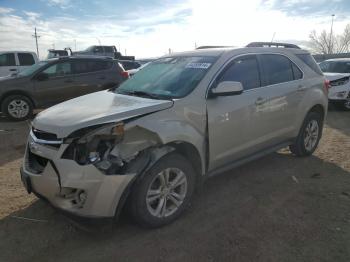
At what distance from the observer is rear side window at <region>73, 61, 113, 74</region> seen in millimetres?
10344

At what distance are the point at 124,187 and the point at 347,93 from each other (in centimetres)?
965

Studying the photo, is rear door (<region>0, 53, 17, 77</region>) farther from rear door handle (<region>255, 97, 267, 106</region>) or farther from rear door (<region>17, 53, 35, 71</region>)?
rear door handle (<region>255, 97, 267, 106</region>)

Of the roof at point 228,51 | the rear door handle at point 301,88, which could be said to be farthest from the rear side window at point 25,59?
the rear door handle at point 301,88

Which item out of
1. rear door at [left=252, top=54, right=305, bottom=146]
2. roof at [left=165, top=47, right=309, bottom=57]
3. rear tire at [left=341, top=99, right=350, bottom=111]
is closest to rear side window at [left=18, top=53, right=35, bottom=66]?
roof at [left=165, top=47, right=309, bottom=57]

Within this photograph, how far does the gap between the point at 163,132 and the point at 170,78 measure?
1.03 m

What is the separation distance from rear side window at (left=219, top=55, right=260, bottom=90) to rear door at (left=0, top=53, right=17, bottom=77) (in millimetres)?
11776

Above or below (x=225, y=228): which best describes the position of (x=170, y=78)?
above

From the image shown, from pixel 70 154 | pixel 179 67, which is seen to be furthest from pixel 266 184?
pixel 70 154

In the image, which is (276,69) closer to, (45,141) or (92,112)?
(92,112)

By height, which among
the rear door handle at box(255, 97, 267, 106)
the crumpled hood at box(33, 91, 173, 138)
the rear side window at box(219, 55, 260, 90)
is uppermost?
the rear side window at box(219, 55, 260, 90)

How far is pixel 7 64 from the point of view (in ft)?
45.1

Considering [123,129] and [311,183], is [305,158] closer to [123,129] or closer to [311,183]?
[311,183]

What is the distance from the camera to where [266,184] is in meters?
4.74

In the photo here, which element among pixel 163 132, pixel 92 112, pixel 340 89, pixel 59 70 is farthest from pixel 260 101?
pixel 340 89
